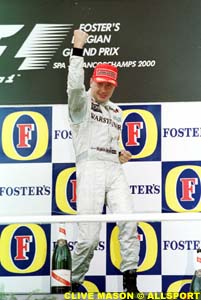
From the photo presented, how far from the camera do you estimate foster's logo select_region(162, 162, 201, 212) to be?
11.8 ft

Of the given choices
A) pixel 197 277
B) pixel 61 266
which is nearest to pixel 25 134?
pixel 61 266

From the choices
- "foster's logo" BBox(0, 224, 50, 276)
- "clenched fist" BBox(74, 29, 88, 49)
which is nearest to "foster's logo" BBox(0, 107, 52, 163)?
"foster's logo" BBox(0, 224, 50, 276)

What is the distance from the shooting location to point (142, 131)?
3.69 metres

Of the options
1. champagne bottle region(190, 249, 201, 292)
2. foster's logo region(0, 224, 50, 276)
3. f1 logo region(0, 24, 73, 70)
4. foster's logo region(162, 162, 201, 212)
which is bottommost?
champagne bottle region(190, 249, 201, 292)

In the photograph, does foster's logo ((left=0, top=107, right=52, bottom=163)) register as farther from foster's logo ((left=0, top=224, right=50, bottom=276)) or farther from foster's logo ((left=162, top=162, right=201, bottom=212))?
foster's logo ((left=162, top=162, right=201, bottom=212))

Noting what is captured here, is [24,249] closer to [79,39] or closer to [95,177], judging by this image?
[95,177]

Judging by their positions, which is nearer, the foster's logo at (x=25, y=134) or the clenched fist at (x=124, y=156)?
the clenched fist at (x=124, y=156)

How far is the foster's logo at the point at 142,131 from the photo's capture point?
3666 mm

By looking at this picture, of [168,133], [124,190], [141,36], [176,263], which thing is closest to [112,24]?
[141,36]

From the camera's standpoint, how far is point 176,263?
354 centimetres

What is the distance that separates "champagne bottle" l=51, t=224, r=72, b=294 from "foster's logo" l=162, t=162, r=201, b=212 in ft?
1.60

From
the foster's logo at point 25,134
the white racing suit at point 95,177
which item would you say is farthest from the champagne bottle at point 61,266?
the foster's logo at point 25,134

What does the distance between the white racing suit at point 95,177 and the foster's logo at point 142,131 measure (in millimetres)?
145

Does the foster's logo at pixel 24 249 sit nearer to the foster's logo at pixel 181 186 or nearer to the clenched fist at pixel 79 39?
the foster's logo at pixel 181 186
